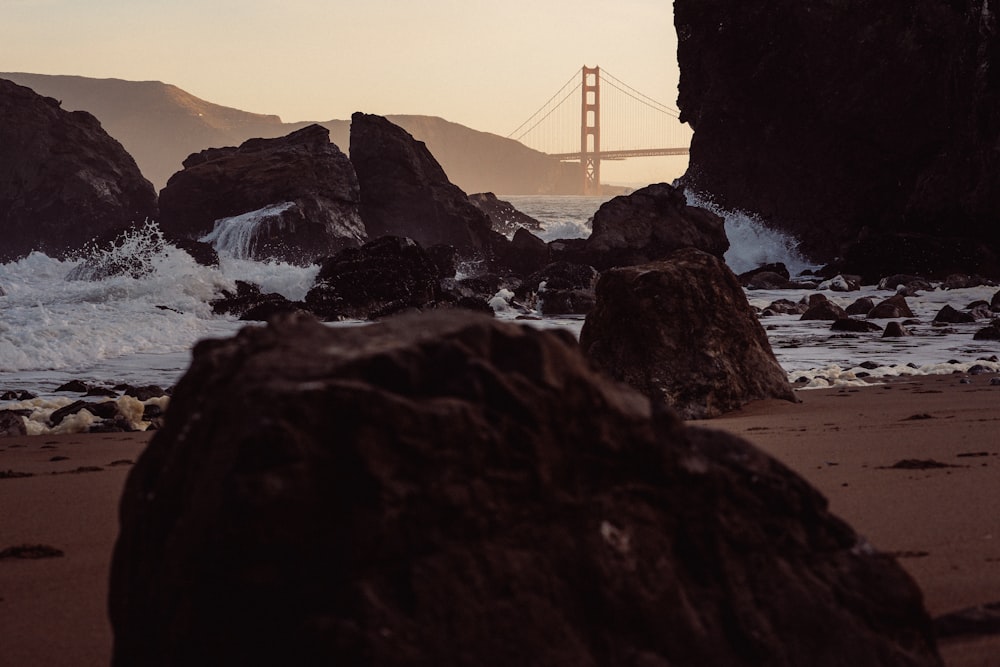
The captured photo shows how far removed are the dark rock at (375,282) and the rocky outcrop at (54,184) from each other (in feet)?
67.8

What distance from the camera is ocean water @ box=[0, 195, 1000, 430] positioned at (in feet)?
23.6

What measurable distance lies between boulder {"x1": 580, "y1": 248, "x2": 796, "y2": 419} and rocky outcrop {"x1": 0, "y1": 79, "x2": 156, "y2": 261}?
31.1 meters

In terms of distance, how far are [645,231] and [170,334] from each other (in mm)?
12553

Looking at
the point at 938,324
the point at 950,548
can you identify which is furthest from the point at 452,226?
the point at 950,548

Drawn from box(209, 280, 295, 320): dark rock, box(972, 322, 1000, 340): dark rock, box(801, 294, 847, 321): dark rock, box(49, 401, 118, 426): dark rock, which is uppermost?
box(49, 401, 118, 426): dark rock

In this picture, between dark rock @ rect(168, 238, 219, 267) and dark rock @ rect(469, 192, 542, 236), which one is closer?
dark rock @ rect(168, 238, 219, 267)

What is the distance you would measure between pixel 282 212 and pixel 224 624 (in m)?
26.2

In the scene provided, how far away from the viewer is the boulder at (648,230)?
69.7 ft

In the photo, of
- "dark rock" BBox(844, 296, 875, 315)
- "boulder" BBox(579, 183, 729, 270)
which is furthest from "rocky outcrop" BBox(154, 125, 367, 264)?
"dark rock" BBox(844, 296, 875, 315)

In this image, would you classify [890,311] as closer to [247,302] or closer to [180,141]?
[247,302]

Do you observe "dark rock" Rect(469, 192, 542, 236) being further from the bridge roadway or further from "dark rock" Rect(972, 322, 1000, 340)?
"dark rock" Rect(972, 322, 1000, 340)

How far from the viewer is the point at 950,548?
204 centimetres

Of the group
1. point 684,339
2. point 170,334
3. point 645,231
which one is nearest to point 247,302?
point 170,334

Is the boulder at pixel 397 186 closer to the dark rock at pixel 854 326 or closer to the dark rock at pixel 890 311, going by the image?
the dark rock at pixel 890 311
